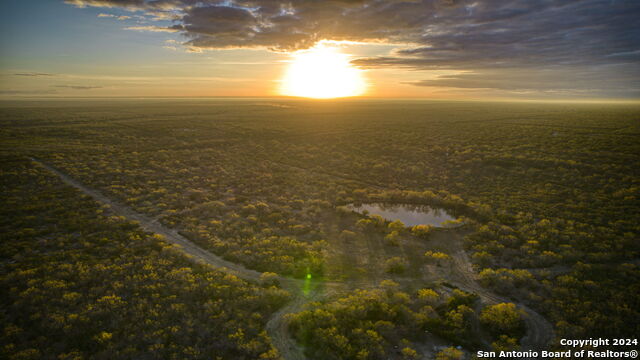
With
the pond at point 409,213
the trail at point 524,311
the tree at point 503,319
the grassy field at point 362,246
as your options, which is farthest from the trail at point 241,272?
the pond at point 409,213

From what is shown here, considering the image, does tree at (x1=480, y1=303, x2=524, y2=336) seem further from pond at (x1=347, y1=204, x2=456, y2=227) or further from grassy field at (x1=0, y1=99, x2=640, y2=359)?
pond at (x1=347, y1=204, x2=456, y2=227)

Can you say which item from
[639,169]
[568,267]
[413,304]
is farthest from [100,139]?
[639,169]

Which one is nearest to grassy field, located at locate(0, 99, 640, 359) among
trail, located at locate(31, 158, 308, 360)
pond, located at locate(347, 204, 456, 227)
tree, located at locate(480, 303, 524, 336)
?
tree, located at locate(480, 303, 524, 336)

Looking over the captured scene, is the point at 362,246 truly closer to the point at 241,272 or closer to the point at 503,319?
the point at 241,272

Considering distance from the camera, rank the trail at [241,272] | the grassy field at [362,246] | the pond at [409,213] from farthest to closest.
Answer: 1. the pond at [409,213]
2. the grassy field at [362,246]
3. the trail at [241,272]

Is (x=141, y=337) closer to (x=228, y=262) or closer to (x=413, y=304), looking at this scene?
(x=228, y=262)

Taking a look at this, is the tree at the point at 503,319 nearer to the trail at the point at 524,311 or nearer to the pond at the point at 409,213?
the trail at the point at 524,311

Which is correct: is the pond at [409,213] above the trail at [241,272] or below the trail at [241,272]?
above
